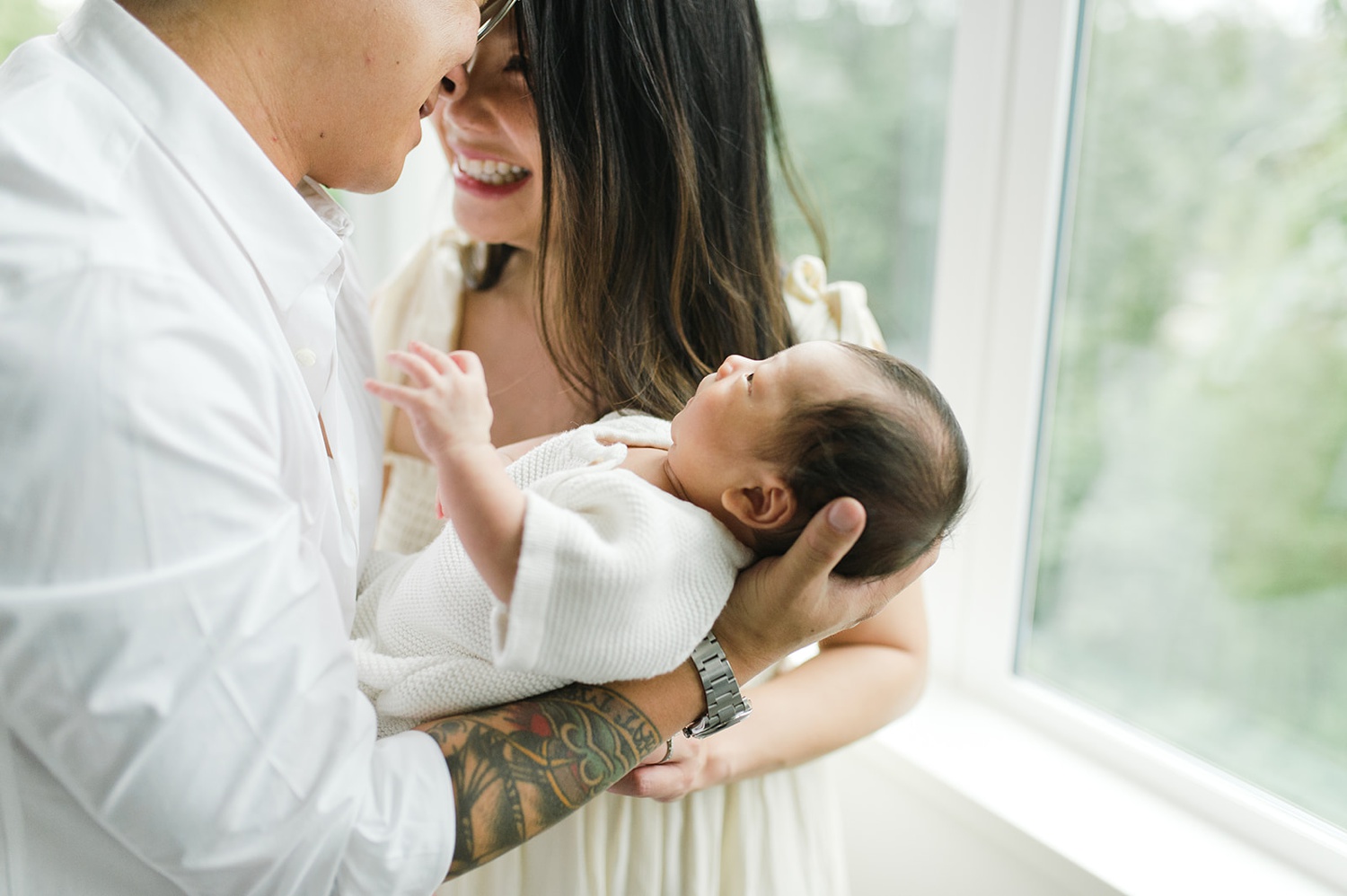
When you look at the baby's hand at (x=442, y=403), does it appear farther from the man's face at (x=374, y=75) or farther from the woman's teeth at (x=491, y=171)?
the woman's teeth at (x=491, y=171)

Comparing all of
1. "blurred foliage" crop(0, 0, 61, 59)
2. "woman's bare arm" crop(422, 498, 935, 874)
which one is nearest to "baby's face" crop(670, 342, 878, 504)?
"woman's bare arm" crop(422, 498, 935, 874)

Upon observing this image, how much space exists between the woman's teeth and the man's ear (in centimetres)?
59

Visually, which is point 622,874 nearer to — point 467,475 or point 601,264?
point 467,475

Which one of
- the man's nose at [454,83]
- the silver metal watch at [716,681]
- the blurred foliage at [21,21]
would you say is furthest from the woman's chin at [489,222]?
the blurred foliage at [21,21]

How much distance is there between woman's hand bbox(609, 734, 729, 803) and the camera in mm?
990

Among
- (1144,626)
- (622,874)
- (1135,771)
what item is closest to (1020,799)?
(1135,771)

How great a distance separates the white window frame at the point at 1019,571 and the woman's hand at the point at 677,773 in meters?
0.56

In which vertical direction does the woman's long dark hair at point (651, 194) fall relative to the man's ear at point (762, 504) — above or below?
above

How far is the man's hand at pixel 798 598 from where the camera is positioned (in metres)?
0.82

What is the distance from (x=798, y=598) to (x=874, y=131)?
3.79ft

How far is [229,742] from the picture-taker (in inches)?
26.3

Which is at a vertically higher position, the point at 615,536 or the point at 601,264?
the point at 601,264

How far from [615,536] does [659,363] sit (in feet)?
1.30

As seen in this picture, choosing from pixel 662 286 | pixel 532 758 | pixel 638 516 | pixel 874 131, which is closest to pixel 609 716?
pixel 532 758
